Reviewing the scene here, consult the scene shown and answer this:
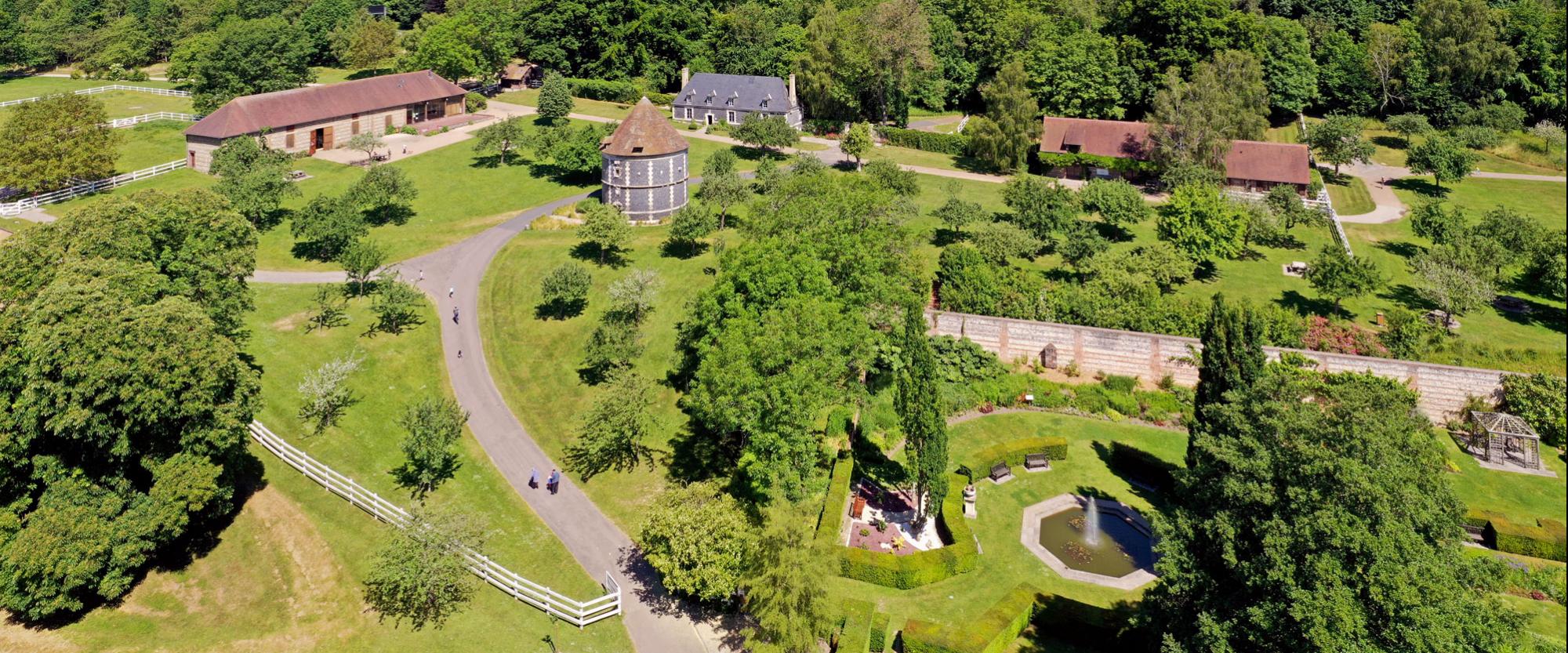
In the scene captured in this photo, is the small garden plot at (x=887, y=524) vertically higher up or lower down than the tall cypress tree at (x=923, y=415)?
lower down

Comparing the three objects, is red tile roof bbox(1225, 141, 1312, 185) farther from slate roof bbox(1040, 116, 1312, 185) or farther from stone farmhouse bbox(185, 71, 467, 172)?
stone farmhouse bbox(185, 71, 467, 172)

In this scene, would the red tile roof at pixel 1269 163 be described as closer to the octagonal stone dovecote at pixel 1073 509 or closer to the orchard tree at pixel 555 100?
the octagonal stone dovecote at pixel 1073 509

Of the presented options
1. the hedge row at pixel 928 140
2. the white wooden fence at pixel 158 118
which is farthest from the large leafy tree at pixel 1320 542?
the white wooden fence at pixel 158 118

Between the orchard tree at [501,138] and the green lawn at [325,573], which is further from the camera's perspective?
the orchard tree at [501,138]

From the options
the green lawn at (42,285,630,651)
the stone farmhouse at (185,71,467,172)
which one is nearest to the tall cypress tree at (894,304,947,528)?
the green lawn at (42,285,630,651)

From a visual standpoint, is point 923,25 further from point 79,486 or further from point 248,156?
point 79,486

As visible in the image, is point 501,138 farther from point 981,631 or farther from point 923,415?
point 981,631

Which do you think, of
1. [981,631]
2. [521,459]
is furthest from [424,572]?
[981,631]

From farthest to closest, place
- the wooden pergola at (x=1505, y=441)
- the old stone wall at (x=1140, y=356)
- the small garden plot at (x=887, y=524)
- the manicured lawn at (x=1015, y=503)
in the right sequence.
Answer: the old stone wall at (x=1140, y=356), the wooden pergola at (x=1505, y=441), the small garden plot at (x=887, y=524), the manicured lawn at (x=1015, y=503)
